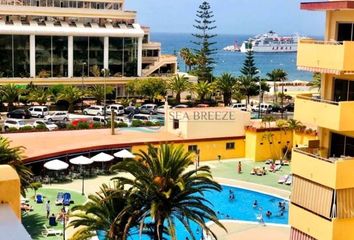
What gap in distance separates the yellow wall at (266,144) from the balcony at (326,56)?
23444 mm

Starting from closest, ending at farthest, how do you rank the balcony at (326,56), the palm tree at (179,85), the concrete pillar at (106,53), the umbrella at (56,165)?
1. the balcony at (326,56)
2. the umbrella at (56,165)
3. the palm tree at (179,85)
4. the concrete pillar at (106,53)

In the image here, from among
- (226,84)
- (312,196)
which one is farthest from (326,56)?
(226,84)

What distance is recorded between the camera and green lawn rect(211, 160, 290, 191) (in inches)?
1438

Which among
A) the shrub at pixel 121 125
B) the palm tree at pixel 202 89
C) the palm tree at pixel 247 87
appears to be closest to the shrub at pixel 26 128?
the shrub at pixel 121 125

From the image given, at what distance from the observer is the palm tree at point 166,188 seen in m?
17.6

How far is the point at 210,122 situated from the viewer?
42.4 metres

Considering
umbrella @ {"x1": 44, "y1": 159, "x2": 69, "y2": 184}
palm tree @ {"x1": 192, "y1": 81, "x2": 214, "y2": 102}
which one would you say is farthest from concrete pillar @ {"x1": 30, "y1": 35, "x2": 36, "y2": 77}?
umbrella @ {"x1": 44, "y1": 159, "x2": 69, "y2": 184}

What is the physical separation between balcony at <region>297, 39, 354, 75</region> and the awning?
3552 millimetres

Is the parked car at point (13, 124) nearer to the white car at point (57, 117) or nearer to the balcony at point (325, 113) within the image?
the white car at point (57, 117)

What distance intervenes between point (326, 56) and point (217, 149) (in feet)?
82.5

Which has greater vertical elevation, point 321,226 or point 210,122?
point 210,122

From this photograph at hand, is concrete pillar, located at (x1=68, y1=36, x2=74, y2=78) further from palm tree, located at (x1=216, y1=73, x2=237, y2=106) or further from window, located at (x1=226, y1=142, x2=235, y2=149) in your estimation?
window, located at (x1=226, y1=142, x2=235, y2=149)

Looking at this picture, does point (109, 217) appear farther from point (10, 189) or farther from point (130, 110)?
point (130, 110)

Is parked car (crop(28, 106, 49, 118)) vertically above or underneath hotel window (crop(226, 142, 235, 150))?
above
